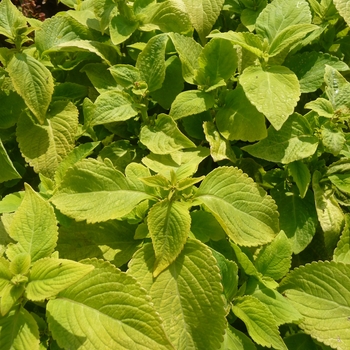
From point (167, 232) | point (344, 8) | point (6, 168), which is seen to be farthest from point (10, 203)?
point (344, 8)

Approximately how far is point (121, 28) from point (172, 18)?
214 mm

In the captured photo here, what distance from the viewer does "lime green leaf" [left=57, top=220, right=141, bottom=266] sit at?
4.47 feet

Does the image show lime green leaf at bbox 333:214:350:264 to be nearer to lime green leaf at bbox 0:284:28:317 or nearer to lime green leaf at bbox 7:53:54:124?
lime green leaf at bbox 0:284:28:317

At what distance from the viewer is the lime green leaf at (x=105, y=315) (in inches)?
42.1

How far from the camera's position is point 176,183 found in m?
1.29

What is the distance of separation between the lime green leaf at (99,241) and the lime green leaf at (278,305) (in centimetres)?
42

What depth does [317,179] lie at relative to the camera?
1506 millimetres

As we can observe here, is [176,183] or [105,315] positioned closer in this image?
[105,315]

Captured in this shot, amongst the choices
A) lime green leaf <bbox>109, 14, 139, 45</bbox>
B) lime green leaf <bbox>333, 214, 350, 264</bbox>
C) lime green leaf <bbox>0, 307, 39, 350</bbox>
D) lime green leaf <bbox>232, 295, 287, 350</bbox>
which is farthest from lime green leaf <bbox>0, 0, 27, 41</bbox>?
lime green leaf <bbox>333, 214, 350, 264</bbox>

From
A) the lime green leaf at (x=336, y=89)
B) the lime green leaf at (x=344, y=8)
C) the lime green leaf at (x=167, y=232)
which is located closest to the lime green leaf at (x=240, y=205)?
the lime green leaf at (x=167, y=232)

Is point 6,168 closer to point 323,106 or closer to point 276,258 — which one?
point 276,258

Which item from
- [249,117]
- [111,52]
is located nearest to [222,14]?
[111,52]

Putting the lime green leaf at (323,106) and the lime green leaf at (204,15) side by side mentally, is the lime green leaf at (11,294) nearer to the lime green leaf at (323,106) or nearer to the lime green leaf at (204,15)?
the lime green leaf at (323,106)

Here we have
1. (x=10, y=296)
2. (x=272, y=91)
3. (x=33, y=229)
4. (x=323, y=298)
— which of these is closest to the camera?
(x=10, y=296)
